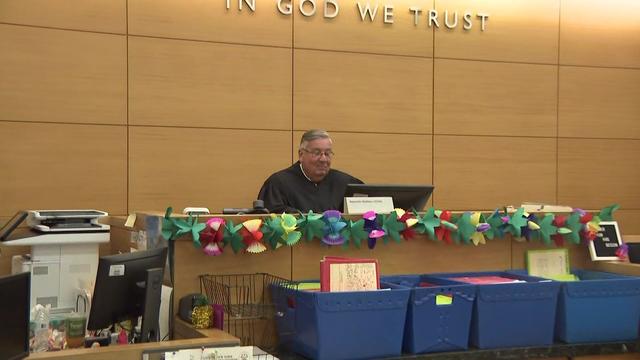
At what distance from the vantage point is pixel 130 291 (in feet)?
8.66

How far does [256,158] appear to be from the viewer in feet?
17.7

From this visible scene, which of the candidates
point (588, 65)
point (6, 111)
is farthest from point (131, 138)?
point (588, 65)

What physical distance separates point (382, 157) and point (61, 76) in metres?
2.51

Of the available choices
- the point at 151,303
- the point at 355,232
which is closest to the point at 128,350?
the point at 151,303

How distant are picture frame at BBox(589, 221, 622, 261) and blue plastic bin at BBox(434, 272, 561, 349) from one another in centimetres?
54

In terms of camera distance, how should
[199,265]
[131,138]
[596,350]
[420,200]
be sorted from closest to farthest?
[199,265] < [596,350] < [420,200] < [131,138]

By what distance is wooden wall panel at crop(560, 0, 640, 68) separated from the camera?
20.6 feet

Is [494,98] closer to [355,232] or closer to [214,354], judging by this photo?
[355,232]

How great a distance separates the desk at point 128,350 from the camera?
2141 mm

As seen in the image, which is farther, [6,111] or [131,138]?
[131,138]

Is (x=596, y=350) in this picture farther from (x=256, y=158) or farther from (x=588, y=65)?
(x=588, y=65)

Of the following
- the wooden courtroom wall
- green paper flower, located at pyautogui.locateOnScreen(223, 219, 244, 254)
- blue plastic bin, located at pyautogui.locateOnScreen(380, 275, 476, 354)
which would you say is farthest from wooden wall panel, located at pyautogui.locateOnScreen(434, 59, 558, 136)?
green paper flower, located at pyautogui.locateOnScreen(223, 219, 244, 254)

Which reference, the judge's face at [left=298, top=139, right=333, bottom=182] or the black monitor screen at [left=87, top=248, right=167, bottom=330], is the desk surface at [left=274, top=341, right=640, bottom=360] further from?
the judge's face at [left=298, top=139, right=333, bottom=182]

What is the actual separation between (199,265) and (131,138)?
2543mm
